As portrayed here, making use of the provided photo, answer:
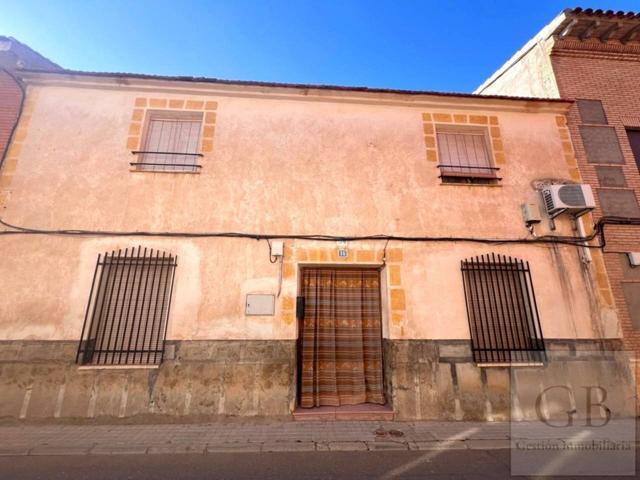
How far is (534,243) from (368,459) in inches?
175

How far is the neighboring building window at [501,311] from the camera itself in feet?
16.0

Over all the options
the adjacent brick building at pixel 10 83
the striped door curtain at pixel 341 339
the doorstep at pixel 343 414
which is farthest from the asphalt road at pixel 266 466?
the adjacent brick building at pixel 10 83

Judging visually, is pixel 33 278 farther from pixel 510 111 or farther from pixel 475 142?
pixel 510 111

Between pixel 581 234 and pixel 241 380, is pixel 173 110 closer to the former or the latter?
pixel 241 380

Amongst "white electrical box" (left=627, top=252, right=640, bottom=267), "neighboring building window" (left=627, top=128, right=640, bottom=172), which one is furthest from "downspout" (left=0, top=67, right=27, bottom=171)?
"neighboring building window" (left=627, top=128, right=640, bottom=172)

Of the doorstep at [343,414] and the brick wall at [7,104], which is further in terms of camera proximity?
the brick wall at [7,104]

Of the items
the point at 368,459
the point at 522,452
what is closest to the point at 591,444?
the point at 522,452

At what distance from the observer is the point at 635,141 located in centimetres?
626

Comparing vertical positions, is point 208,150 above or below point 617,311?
above

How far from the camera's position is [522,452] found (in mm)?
3596

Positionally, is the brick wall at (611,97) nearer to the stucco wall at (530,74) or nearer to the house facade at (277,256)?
the stucco wall at (530,74)

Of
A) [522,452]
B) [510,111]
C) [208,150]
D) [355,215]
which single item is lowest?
[522,452]

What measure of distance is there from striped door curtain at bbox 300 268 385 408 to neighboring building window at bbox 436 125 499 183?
2529mm

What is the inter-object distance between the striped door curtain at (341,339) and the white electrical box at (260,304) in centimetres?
60
